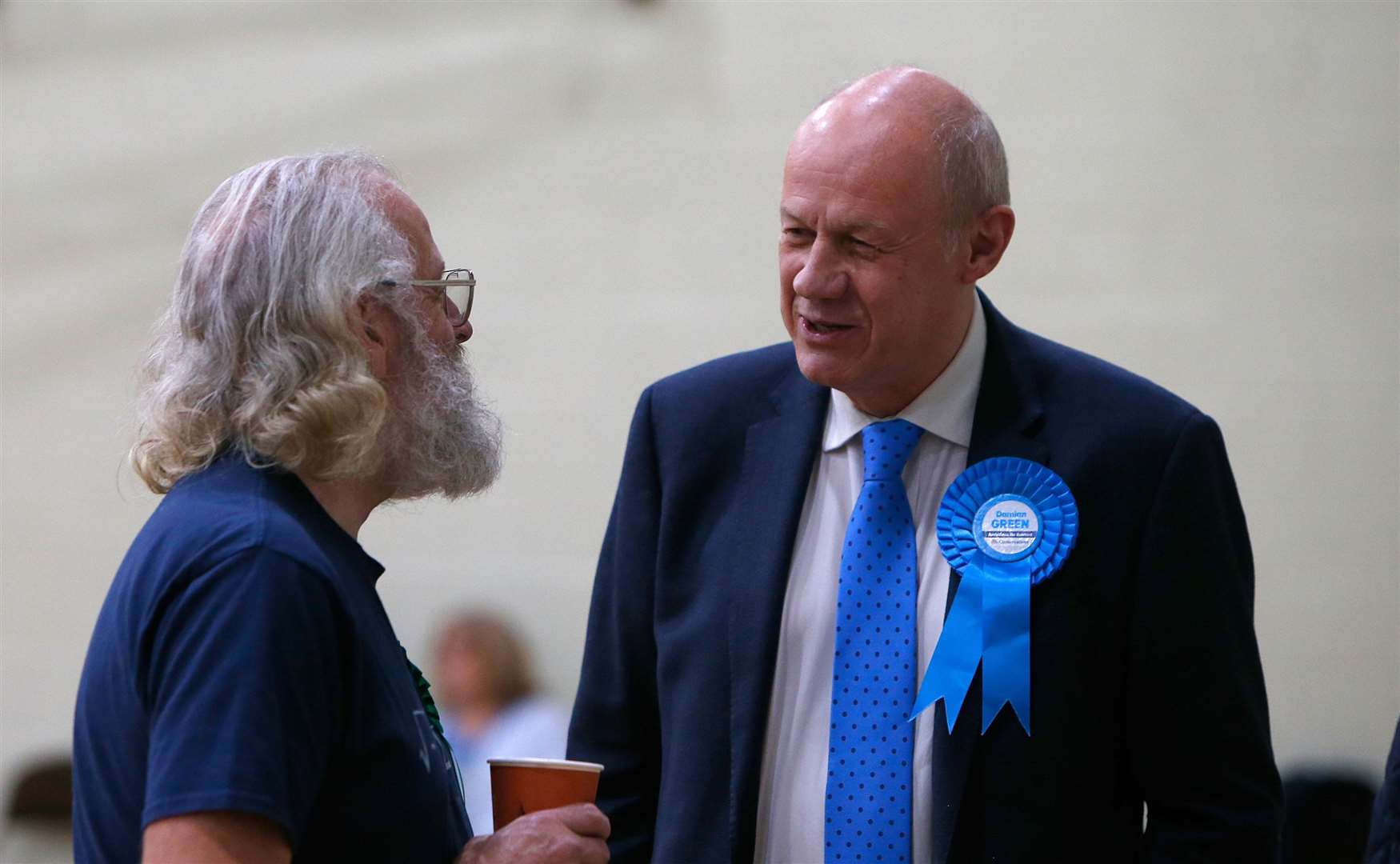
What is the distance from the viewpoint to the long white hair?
5.08 feet

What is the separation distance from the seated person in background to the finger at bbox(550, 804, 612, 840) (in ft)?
9.03

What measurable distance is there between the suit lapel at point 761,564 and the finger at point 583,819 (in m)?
0.31

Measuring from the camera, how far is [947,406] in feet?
6.66

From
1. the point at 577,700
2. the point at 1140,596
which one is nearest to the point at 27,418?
the point at 577,700

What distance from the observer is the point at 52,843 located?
4609 mm

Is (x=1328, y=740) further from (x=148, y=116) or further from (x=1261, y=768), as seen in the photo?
(x=148, y=116)

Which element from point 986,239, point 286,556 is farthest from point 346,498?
point 986,239

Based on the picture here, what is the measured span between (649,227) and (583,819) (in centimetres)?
314

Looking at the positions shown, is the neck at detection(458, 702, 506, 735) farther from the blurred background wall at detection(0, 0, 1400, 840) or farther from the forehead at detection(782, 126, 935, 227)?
the forehead at detection(782, 126, 935, 227)

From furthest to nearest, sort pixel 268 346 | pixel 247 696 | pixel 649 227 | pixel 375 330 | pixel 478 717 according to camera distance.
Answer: pixel 649 227
pixel 478 717
pixel 375 330
pixel 268 346
pixel 247 696

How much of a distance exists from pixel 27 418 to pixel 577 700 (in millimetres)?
3264

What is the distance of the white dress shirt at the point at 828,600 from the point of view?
6.25 ft

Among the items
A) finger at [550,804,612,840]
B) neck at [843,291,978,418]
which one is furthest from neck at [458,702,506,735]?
finger at [550,804,612,840]

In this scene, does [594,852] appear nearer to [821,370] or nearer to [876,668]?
[876,668]
